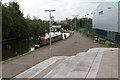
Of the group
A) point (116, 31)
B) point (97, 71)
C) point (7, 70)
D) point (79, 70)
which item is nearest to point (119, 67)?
point (97, 71)

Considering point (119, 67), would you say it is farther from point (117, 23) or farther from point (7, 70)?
point (117, 23)

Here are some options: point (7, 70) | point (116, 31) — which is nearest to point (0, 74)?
point (7, 70)

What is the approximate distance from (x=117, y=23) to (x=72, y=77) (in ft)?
90.3

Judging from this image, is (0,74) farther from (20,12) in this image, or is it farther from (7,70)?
(20,12)

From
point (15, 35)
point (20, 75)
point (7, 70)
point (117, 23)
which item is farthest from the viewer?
point (15, 35)

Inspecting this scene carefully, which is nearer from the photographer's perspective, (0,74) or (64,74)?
(64,74)

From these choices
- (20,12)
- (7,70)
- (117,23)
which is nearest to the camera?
(7,70)

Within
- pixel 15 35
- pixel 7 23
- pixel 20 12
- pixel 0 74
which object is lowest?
pixel 0 74

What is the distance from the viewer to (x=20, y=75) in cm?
1375

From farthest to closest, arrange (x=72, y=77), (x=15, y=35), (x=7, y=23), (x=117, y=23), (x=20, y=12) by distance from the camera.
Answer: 1. (x=20, y=12)
2. (x=15, y=35)
3. (x=7, y=23)
4. (x=117, y=23)
5. (x=72, y=77)

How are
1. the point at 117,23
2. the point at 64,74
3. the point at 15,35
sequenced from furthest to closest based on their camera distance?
the point at 15,35 < the point at 117,23 < the point at 64,74

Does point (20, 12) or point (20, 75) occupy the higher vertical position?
A: point (20, 12)

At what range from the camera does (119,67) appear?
47.3 ft

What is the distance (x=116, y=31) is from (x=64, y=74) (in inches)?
1059
